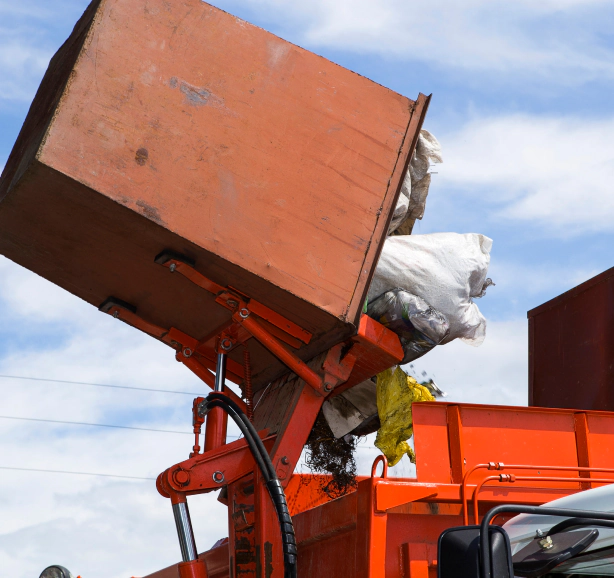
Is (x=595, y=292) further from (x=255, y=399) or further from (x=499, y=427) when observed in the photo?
(x=255, y=399)

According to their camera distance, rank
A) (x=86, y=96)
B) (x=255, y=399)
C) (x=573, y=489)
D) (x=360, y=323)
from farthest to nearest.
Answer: (x=255, y=399)
(x=360, y=323)
(x=573, y=489)
(x=86, y=96)

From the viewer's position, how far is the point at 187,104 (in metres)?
3.66

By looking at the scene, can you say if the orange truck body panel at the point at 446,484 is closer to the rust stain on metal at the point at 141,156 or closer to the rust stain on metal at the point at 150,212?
the rust stain on metal at the point at 150,212

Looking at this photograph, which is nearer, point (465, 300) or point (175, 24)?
point (175, 24)

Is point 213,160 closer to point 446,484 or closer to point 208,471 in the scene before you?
point 208,471

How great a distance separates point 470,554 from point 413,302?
2168 millimetres

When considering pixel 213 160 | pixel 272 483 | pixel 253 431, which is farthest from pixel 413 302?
pixel 213 160

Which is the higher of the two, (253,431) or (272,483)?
(253,431)

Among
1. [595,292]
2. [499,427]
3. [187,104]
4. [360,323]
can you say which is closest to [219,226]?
[187,104]

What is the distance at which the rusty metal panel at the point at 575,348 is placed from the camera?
17.0 feet

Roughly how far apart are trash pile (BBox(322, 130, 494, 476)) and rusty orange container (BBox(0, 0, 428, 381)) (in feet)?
1.12

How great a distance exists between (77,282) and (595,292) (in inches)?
128

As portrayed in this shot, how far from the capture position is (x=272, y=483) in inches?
148

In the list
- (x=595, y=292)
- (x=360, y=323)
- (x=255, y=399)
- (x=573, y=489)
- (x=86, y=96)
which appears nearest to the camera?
(x=86, y=96)
